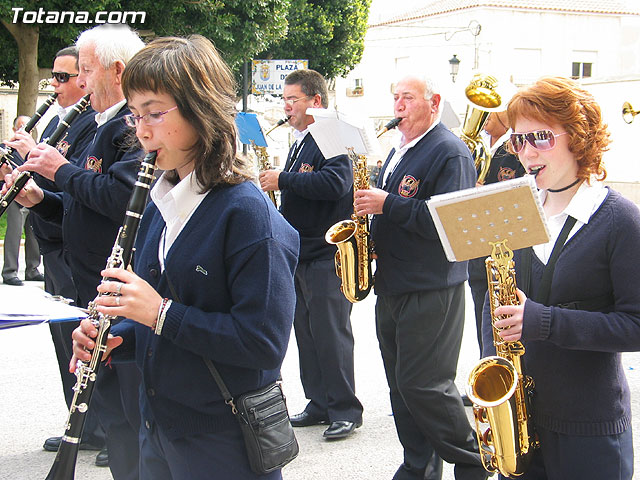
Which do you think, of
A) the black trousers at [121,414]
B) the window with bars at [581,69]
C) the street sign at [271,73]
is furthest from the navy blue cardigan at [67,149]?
the window with bars at [581,69]

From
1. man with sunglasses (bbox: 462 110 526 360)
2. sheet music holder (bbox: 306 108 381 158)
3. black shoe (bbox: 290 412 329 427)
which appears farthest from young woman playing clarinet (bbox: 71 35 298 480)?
man with sunglasses (bbox: 462 110 526 360)

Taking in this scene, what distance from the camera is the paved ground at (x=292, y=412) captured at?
399 centimetres

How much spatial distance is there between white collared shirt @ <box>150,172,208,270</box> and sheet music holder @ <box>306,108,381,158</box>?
1981mm

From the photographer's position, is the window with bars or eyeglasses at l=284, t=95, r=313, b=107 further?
the window with bars

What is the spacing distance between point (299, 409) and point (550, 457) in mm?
2894

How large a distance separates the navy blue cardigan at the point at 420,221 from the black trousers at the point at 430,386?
0.23 feet

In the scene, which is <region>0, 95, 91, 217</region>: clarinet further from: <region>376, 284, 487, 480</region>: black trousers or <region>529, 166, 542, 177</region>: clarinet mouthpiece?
<region>529, 166, 542, 177</region>: clarinet mouthpiece

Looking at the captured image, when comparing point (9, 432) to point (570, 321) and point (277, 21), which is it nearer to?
point (570, 321)

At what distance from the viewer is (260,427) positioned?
196 centimetres

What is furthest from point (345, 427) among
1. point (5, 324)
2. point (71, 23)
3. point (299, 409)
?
point (71, 23)

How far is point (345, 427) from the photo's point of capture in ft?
14.5

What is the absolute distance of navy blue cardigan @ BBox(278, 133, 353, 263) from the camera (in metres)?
4.47

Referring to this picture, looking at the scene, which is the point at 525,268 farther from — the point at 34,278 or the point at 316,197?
the point at 34,278

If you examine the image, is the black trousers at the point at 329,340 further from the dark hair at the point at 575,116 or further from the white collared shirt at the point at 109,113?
the dark hair at the point at 575,116
